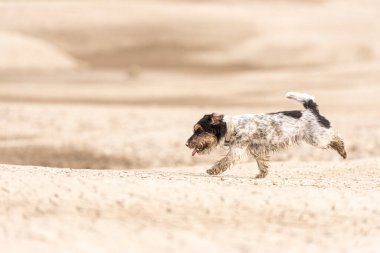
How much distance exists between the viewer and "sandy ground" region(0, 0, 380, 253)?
704 cm

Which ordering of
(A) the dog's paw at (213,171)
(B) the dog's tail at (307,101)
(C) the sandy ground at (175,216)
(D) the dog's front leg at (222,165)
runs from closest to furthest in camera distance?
(C) the sandy ground at (175,216), (D) the dog's front leg at (222,165), (A) the dog's paw at (213,171), (B) the dog's tail at (307,101)

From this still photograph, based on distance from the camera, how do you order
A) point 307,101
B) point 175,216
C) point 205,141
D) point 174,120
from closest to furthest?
1. point 175,216
2. point 205,141
3. point 307,101
4. point 174,120

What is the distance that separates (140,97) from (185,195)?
2073 centimetres

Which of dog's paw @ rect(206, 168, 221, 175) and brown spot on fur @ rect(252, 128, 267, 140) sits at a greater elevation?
brown spot on fur @ rect(252, 128, 267, 140)

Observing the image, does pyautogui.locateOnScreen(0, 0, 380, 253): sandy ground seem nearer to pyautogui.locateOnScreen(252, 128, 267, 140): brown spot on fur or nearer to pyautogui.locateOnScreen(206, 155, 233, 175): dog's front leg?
pyautogui.locateOnScreen(206, 155, 233, 175): dog's front leg

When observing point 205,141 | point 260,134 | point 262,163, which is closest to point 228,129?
point 205,141

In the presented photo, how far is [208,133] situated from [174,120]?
11649mm

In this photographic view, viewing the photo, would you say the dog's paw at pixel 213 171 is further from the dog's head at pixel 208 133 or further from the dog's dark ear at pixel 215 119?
the dog's dark ear at pixel 215 119

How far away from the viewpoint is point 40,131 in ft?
62.1

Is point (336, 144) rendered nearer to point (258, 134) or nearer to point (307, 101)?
point (307, 101)

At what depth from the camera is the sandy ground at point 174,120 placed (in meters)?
7.04

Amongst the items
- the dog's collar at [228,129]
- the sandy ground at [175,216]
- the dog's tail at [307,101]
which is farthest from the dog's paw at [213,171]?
the dog's tail at [307,101]

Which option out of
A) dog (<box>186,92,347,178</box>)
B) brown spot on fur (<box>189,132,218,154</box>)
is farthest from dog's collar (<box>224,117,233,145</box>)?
brown spot on fur (<box>189,132,218,154</box>)

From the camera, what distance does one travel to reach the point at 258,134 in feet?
29.9
